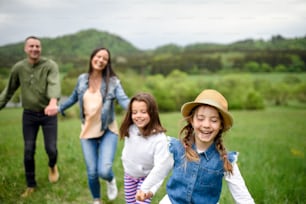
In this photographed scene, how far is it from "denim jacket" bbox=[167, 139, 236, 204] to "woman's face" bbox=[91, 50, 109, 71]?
1.99 meters

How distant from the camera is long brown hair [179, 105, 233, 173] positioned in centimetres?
244

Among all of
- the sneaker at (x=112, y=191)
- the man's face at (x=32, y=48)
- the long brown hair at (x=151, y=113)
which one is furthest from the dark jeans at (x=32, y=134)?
the long brown hair at (x=151, y=113)

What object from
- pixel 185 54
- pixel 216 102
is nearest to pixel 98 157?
pixel 216 102

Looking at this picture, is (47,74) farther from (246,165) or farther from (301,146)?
(301,146)

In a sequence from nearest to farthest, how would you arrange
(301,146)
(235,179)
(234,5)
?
(235,179) → (301,146) → (234,5)

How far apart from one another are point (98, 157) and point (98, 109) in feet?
1.87

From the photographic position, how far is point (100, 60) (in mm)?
4129

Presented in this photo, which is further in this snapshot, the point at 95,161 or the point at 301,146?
the point at 301,146

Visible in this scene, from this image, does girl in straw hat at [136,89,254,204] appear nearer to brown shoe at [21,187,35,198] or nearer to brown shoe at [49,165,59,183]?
brown shoe at [21,187,35,198]

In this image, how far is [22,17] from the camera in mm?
9109

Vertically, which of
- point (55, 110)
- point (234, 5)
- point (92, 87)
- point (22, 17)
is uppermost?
point (234, 5)

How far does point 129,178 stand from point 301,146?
6532 mm

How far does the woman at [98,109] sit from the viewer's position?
4.06 metres

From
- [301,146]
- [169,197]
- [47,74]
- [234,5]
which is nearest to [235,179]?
[169,197]
